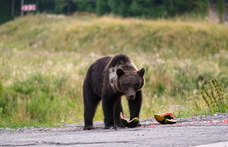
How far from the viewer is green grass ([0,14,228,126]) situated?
41.0 feet

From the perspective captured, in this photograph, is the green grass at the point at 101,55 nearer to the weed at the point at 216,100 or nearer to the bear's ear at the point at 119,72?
the weed at the point at 216,100

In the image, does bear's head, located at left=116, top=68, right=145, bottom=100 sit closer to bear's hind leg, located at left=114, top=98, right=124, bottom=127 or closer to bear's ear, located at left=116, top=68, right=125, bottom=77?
bear's ear, located at left=116, top=68, right=125, bottom=77

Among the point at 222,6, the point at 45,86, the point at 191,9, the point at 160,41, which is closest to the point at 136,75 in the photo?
the point at 45,86

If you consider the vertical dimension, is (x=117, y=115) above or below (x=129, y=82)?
below

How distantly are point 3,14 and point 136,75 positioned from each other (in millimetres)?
56316

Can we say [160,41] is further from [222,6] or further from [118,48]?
[222,6]

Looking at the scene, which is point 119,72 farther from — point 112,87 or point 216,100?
point 216,100

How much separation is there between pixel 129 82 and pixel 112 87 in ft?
1.77

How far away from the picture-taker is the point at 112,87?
24.1 ft

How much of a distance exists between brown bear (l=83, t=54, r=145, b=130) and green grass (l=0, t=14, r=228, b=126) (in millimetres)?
1889

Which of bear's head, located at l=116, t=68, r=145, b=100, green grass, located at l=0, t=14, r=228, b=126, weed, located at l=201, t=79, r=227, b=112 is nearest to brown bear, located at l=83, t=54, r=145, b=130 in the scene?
bear's head, located at l=116, t=68, r=145, b=100

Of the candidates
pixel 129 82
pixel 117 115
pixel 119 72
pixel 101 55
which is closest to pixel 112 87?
pixel 119 72

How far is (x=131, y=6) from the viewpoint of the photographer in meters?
43.2

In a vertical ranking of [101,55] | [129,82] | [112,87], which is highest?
[129,82]
